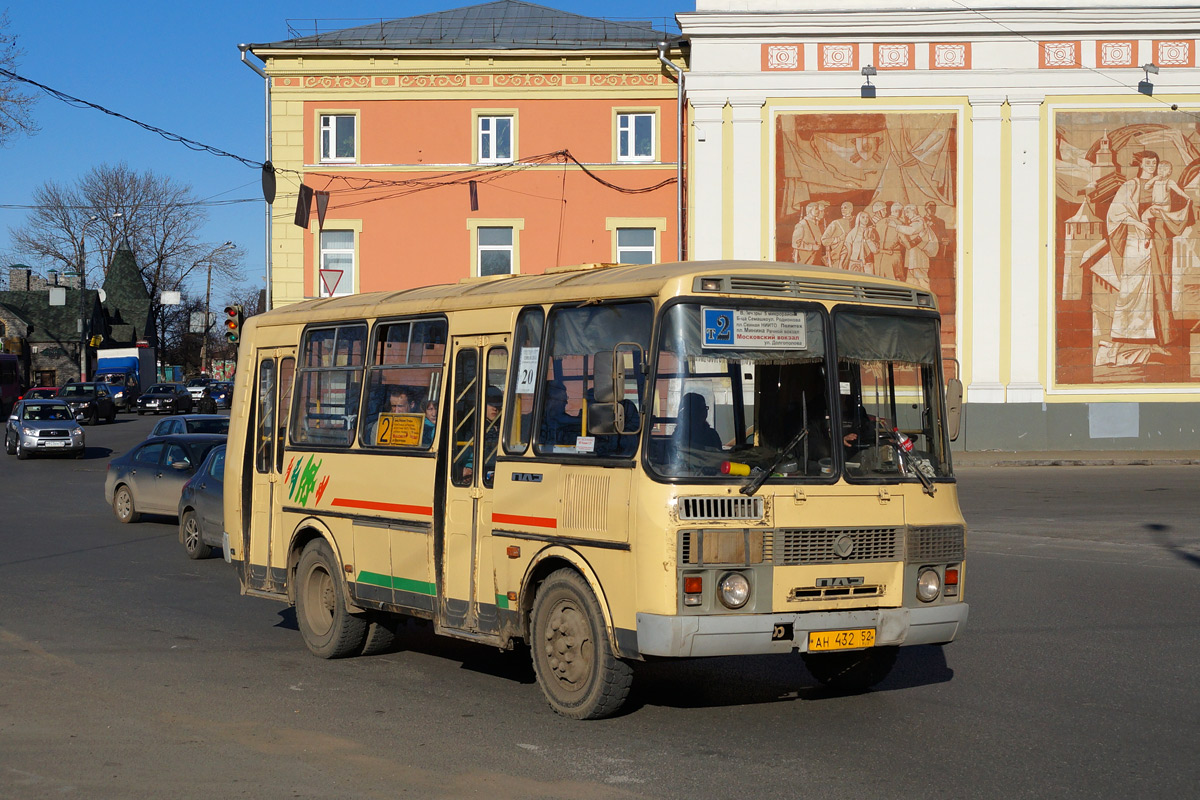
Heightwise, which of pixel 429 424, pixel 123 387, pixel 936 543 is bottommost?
pixel 936 543

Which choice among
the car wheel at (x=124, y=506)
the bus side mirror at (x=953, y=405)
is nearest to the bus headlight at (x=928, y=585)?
the bus side mirror at (x=953, y=405)

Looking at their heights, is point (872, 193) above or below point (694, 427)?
above

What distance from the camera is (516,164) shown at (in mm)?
37594

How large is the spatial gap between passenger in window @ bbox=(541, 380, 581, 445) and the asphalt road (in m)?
1.60

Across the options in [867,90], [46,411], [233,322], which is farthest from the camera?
[46,411]

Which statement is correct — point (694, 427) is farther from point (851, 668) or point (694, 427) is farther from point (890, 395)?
point (851, 668)

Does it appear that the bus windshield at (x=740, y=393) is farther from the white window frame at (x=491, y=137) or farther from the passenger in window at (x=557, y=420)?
the white window frame at (x=491, y=137)

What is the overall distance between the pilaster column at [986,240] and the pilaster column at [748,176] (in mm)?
5365

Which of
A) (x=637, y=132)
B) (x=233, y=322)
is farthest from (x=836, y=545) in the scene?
(x=637, y=132)

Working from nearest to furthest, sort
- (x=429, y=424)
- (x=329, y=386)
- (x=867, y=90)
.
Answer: (x=429, y=424) → (x=329, y=386) → (x=867, y=90)

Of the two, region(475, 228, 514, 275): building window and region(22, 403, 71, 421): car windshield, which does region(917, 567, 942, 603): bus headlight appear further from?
region(22, 403, 71, 421): car windshield

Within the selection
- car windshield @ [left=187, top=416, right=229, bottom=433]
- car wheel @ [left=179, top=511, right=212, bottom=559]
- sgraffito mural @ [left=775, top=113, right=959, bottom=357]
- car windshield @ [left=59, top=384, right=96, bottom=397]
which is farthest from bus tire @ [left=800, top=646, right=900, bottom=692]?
car windshield @ [left=59, top=384, right=96, bottom=397]

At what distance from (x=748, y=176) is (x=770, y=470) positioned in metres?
27.8

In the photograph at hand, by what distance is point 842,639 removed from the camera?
7.25 m
